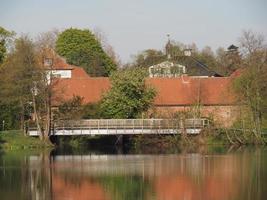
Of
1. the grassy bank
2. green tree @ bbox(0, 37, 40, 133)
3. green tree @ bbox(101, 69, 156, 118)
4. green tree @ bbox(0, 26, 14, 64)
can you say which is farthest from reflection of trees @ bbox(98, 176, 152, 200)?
green tree @ bbox(0, 26, 14, 64)

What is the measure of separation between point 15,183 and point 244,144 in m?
23.7

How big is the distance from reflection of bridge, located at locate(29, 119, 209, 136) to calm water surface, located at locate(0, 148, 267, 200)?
19.6ft

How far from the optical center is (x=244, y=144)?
165ft

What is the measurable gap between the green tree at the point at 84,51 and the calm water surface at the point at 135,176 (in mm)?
38159

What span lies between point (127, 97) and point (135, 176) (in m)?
21.6

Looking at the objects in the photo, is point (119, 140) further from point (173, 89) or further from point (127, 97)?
point (173, 89)

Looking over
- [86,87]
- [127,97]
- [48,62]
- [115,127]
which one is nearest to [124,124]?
[115,127]

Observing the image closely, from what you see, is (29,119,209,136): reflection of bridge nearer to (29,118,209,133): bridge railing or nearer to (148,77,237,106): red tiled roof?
(29,118,209,133): bridge railing

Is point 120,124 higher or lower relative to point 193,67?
lower

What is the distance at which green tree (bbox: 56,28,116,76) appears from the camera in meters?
83.0

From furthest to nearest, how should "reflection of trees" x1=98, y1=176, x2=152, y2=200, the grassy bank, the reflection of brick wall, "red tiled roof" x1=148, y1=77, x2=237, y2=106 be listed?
1. "red tiled roof" x1=148, y1=77, x2=237, y2=106
2. the reflection of brick wall
3. the grassy bank
4. "reflection of trees" x1=98, y1=176, x2=152, y2=200

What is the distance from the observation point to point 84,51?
8525 centimetres

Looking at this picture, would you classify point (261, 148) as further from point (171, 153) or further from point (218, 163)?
point (218, 163)

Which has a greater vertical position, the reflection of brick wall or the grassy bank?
the reflection of brick wall
